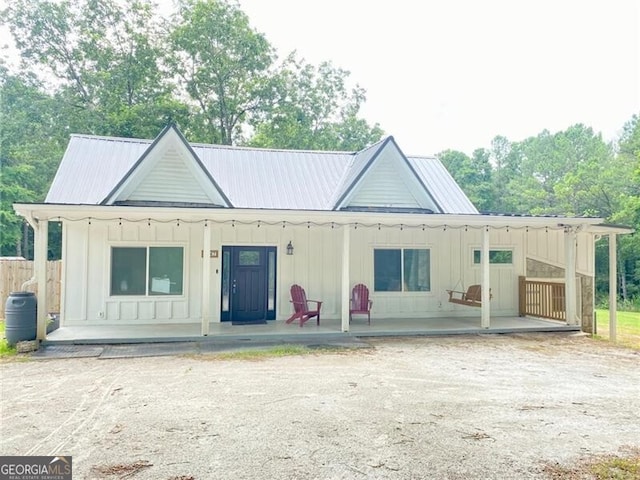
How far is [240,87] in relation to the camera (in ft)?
73.8

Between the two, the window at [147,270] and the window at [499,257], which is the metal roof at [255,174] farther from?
the window at [147,270]

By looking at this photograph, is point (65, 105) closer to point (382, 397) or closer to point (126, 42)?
point (126, 42)

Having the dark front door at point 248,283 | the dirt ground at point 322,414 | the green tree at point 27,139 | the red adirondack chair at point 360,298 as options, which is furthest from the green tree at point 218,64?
the dirt ground at point 322,414

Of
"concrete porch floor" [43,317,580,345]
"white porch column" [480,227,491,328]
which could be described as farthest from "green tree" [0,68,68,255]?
"white porch column" [480,227,491,328]

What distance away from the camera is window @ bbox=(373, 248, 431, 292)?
1115 centimetres

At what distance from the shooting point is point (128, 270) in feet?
32.3

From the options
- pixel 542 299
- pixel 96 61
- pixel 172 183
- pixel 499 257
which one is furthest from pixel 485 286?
pixel 96 61

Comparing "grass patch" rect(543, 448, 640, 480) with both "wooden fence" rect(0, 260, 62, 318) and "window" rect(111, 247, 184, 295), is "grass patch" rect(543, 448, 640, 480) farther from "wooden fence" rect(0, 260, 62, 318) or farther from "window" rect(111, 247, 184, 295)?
"wooden fence" rect(0, 260, 62, 318)

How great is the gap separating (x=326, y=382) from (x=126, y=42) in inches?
856

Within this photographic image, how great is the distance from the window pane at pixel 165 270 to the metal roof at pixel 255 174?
1.66 m

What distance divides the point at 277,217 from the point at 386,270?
12.6ft

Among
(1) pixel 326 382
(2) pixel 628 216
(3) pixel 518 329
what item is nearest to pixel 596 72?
(2) pixel 628 216

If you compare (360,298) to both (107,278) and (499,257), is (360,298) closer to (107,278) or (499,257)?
(499,257)

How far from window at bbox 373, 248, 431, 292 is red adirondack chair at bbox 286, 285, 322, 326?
200cm
